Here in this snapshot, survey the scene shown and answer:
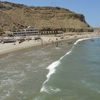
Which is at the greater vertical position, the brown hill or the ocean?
the brown hill

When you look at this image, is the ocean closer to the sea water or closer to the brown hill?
the sea water

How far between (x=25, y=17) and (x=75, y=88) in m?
150

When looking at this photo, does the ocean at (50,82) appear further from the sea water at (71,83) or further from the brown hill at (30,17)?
the brown hill at (30,17)

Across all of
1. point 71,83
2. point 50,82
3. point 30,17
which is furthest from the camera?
point 30,17

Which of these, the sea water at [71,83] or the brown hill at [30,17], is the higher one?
the brown hill at [30,17]

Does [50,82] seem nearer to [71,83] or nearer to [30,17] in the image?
[71,83]

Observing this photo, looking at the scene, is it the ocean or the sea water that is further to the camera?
the ocean

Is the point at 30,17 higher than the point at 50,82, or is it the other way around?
the point at 30,17

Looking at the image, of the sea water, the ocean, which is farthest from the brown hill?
the sea water

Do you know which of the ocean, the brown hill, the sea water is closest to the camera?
the sea water

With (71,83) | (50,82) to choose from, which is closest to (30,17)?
(50,82)

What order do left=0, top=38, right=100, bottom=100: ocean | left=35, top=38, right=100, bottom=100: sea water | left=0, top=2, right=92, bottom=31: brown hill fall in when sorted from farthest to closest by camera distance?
left=0, top=2, right=92, bottom=31: brown hill, left=0, top=38, right=100, bottom=100: ocean, left=35, top=38, right=100, bottom=100: sea water

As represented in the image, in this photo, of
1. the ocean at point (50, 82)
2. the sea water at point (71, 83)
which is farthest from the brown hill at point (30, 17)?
the sea water at point (71, 83)

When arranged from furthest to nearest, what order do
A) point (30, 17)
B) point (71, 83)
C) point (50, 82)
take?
point (30, 17) < point (50, 82) < point (71, 83)
